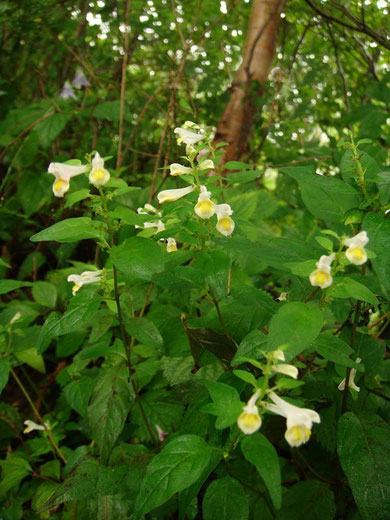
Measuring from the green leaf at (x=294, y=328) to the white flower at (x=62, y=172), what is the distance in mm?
634

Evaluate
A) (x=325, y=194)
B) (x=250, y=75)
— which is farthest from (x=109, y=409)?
(x=250, y=75)

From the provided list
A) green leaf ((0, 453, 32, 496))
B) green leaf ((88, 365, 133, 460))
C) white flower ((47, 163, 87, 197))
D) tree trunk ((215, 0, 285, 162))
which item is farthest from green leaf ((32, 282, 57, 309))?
tree trunk ((215, 0, 285, 162))

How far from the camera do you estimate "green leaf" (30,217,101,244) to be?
36.5 inches

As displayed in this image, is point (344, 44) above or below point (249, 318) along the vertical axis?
above

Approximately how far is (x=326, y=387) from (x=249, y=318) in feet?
1.11

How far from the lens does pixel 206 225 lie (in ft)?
3.61

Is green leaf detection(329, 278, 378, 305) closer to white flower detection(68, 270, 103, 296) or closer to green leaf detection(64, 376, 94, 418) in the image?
white flower detection(68, 270, 103, 296)

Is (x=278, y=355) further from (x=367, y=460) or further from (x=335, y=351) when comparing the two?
(x=367, y=460)

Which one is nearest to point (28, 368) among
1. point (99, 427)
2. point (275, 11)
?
point (99, 427)

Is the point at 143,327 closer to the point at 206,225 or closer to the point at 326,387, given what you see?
the point at 206,225

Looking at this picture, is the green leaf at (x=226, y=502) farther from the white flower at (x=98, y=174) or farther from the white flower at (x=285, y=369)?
the white flower at (x=98, y=174)

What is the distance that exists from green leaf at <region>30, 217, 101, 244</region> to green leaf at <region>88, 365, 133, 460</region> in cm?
48

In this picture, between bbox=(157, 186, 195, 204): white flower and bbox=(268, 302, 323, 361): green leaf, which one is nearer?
bbox=(268, 302, 323, 361): green leaf

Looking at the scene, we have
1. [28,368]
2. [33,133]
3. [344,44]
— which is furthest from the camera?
[344,44]
